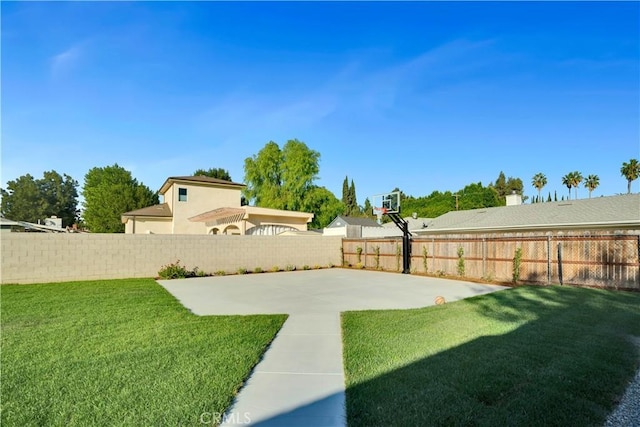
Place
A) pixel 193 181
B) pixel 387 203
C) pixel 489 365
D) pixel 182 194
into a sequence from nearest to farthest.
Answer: pixel 489 365, pixel 387 203, pixel 182 194, pixel 193 181

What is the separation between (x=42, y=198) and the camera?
52.5 meters

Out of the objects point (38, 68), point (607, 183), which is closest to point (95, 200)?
point (38, 68)

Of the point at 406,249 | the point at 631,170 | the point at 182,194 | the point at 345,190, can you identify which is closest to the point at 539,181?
the point at 631,170

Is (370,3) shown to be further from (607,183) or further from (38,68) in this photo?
(607,183)

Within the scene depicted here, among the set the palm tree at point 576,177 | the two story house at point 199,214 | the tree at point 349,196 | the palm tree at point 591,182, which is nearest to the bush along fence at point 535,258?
the two story house at point 199,214

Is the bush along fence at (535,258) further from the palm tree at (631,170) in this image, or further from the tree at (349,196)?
the tree at (349,196)

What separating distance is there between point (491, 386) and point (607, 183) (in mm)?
52361

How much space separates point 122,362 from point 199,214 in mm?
20895

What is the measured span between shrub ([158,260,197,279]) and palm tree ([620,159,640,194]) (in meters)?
44.2

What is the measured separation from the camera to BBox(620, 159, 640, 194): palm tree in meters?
35.2

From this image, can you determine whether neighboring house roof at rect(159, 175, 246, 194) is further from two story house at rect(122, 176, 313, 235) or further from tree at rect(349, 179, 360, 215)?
tree at rect(349, 179, 360, 215)

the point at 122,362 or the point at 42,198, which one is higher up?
the point at 42,198

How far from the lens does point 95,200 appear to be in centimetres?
3628

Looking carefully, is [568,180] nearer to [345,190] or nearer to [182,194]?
[345,190]
